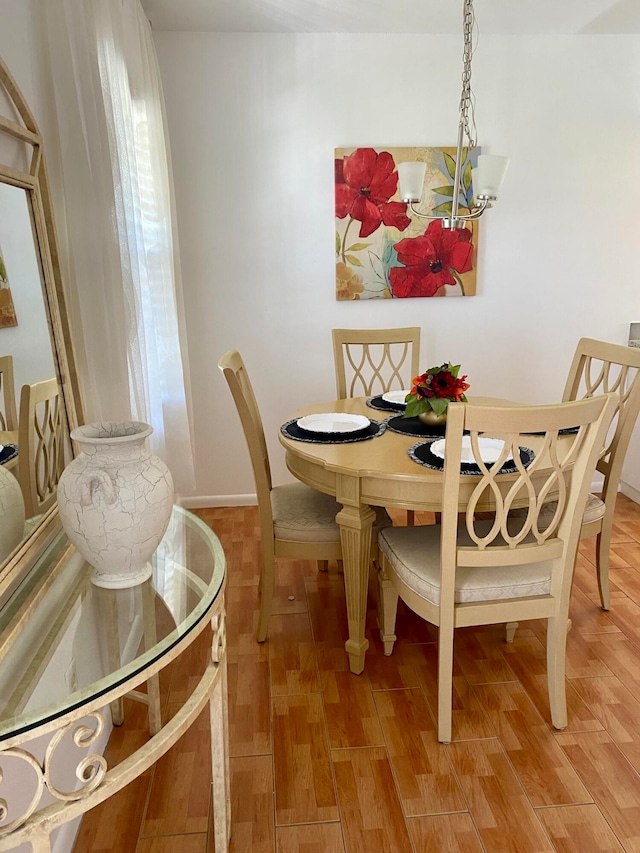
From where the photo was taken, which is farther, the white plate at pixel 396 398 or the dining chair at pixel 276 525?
the white plate at pixel 396 398

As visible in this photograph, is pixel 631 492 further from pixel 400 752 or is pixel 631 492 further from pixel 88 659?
pixel 88 659

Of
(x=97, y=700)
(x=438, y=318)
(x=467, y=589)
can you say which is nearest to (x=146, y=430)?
(x=97, y=700)

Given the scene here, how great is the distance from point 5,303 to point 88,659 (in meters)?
0.69

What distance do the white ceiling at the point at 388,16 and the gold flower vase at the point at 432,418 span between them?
193cm

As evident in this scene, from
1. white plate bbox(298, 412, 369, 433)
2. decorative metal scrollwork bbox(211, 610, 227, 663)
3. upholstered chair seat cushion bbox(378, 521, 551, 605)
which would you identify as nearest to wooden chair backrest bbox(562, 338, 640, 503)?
upholstered chair seat cushion bbox(378, 521, 551, 605)

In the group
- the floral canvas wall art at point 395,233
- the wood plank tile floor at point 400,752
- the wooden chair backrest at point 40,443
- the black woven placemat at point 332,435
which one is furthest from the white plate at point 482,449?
the floral canvas wall art at point 395,233

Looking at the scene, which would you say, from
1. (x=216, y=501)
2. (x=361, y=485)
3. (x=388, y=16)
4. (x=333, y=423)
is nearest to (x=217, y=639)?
(x=361, y=485)

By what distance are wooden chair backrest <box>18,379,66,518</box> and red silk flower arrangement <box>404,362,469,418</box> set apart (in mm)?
1257

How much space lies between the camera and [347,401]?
2875 millimetres

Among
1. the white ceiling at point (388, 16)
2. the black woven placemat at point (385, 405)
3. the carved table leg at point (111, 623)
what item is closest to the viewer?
the carved table leg at point (111, 623)

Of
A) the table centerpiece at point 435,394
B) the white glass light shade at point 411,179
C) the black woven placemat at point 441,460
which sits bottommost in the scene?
the black woven placemat at point 441,460

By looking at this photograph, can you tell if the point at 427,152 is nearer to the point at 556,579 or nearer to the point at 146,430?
the point at 556,579

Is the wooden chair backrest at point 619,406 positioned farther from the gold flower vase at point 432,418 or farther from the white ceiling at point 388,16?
the white ceiling at point 388,16

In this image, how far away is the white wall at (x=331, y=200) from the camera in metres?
3.21
